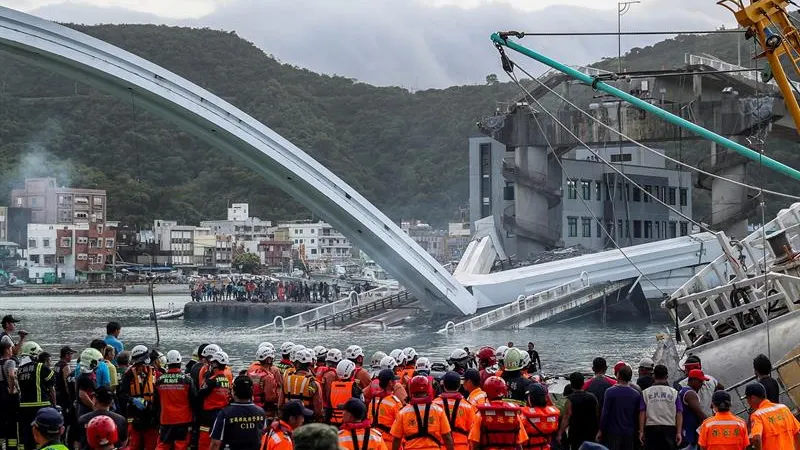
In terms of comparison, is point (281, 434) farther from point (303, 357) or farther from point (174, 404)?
point (303, 357)

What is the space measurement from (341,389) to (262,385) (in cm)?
94

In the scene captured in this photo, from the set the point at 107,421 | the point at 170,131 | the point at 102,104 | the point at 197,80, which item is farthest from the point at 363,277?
the point at 107,421

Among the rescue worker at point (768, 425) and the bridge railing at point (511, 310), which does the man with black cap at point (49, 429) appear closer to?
the rescue worker at point (768, 425)

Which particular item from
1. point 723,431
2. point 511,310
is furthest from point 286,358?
point 511,310

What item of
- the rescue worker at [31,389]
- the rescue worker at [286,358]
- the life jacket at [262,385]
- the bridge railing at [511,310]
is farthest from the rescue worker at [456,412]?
the bridge railing at [511,310]

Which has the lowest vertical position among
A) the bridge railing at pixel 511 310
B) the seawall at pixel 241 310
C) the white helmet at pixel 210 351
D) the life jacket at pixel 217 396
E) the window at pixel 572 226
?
the seawall at pixel 241 310

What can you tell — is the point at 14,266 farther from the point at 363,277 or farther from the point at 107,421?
the point at 107,421

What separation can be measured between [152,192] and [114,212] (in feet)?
19.8

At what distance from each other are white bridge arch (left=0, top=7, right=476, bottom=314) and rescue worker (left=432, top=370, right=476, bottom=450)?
27678 mm

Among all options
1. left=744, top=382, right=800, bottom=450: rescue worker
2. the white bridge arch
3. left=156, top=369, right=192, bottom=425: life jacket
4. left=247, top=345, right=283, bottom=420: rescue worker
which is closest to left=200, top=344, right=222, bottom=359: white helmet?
left=156, top=369, right=192, bottom=425: life jacket

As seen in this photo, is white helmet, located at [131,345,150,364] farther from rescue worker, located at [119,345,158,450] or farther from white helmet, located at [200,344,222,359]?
white helmet, located at [200,344,222,359]

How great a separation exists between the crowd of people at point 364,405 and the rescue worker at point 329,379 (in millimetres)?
26

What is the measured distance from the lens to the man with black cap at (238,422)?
29.4 feet

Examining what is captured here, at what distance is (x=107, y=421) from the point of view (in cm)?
648
